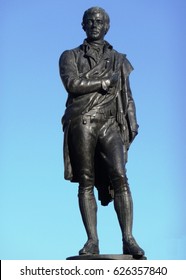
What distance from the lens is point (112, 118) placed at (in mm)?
12086

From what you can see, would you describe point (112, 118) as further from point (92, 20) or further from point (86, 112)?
point (92, 20)

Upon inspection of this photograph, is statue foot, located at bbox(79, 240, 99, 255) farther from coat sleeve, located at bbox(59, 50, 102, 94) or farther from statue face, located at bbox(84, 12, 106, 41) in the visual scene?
statue face, located at bbox(84, 12, 106, 41)

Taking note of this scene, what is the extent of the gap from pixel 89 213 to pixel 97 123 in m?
1.36

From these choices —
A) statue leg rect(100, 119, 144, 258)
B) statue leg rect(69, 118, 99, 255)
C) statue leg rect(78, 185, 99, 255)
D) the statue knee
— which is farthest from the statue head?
statue leg rect(78, 185, 99, 255)

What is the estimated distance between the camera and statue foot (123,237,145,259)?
1109cm

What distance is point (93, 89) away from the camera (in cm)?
1188

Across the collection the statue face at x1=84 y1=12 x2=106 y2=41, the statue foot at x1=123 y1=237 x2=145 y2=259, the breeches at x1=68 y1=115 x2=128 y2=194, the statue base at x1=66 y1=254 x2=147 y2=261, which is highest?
the statue face at x1=84 y1=12 x2=106 y2=41

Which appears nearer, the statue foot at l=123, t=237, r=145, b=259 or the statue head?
the statue foot at l=123, t=237, r=145, b=259

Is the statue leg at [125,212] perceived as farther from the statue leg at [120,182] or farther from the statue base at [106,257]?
the statue base at [106,257]

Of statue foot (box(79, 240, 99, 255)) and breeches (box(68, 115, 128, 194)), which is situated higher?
breeches (box(68, 115, 128, 194))

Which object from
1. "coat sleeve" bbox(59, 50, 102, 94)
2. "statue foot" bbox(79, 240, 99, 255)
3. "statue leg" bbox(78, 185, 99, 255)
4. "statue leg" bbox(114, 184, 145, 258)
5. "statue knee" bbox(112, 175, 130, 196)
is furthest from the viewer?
"coat sleeve" bbox(59, 50, 102, 94)

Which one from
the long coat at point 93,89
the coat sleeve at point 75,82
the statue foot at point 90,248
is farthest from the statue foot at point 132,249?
the coat sleeve at point 75,82
